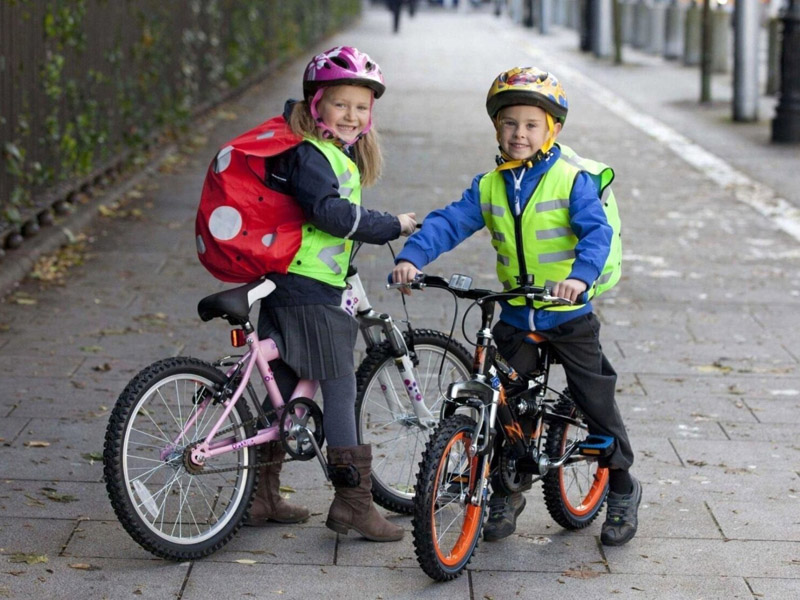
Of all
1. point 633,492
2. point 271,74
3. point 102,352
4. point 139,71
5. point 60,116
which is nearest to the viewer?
point 633,492

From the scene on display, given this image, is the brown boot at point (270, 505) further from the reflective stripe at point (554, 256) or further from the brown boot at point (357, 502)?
the reflective stripe at point (554, 256)

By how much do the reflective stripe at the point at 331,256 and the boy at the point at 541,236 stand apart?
0.24m

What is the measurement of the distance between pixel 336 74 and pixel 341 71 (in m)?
0.02

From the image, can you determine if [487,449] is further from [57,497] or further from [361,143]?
[57,497]

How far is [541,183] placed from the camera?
4.31 meters

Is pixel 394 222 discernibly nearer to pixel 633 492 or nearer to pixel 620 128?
pixel 633 492

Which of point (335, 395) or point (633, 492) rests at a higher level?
point (335, 395)

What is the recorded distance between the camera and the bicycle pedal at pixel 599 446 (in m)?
4.58

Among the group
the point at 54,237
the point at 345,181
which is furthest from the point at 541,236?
the point at 54,237

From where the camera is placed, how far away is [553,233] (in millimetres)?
4332

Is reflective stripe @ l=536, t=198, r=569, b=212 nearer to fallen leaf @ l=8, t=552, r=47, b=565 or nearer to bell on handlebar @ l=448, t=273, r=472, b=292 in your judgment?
bell on handlebar @ l=448, t=273, r=472, b=292

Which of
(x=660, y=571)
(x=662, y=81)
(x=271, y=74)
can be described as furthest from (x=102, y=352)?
(x=662, y=81)

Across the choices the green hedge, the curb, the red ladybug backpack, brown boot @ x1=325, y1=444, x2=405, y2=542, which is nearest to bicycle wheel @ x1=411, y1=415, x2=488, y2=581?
brown boot @ x1=325, y1=444, x2=405, y2=542

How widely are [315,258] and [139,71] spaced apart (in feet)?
29.2
